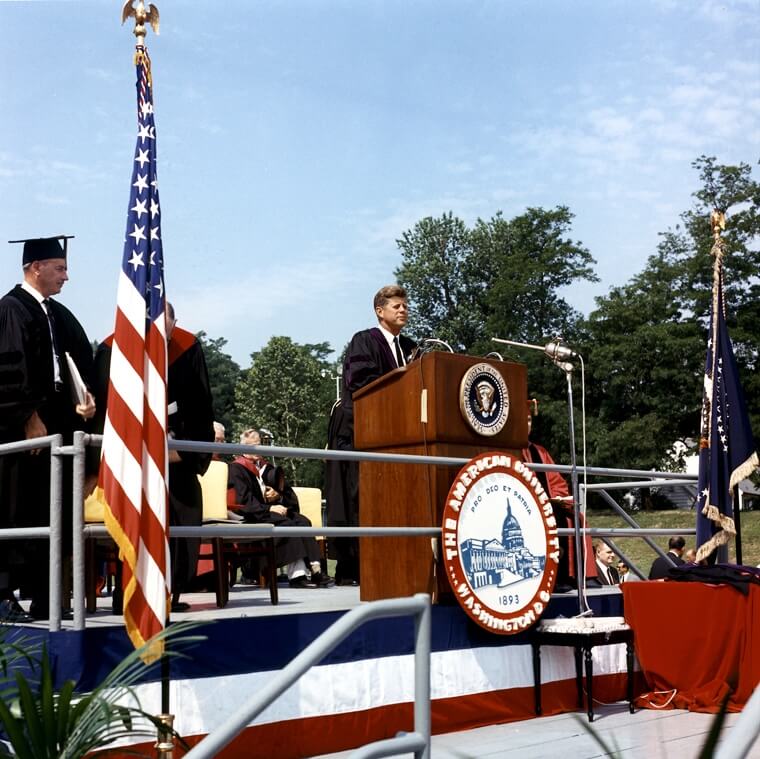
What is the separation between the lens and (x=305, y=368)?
235ft

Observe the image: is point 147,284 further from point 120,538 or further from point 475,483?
point 475,483

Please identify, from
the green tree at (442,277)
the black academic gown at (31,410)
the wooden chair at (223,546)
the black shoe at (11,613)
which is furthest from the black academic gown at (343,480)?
the green tree at (442,277)

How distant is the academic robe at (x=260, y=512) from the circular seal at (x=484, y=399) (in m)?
2.79

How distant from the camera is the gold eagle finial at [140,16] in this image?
17.5 feet

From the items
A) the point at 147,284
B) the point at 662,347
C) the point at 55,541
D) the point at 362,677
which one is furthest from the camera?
the point at 662,347

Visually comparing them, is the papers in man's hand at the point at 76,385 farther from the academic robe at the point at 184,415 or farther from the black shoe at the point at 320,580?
the black shoe at the point at 320,580

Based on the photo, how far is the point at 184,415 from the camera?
6.42 meters

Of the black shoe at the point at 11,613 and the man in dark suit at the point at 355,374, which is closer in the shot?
the black shoe at the point at 11,613

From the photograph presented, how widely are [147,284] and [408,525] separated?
2296 millimetres

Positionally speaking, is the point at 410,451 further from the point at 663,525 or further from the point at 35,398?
the point at 663,525

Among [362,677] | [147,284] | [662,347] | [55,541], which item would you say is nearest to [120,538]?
[55,541]

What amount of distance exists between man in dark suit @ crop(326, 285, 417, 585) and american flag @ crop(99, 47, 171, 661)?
244 centimetres

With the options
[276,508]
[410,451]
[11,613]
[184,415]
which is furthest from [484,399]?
[276,508]

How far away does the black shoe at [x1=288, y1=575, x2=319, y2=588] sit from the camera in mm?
9273
